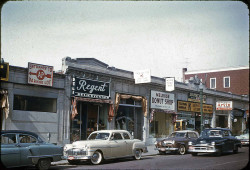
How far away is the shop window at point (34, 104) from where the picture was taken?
60.2 feet

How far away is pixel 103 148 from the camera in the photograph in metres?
14.8

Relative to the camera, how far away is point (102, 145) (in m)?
14.8

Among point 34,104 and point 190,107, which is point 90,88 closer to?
point 34,104

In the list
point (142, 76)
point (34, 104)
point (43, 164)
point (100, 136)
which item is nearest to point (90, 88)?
point (34, 104)

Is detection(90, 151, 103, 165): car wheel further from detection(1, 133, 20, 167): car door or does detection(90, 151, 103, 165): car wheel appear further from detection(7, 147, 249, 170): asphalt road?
detection(1, 133, 20, 167): car door

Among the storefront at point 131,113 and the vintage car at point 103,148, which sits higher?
the storefront at point 131,113

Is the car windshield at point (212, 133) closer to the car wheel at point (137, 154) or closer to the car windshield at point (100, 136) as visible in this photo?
the car wheel at point (137, 154)

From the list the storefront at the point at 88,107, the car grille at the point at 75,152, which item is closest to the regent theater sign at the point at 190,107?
the storefront at the point at 88,107

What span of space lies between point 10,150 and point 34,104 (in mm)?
8421

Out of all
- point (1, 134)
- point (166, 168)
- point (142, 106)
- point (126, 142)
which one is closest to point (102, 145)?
point (126, 142)

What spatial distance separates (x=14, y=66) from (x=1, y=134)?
7.43 meters

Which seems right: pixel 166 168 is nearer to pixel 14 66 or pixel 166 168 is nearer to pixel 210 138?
pixel 210 138

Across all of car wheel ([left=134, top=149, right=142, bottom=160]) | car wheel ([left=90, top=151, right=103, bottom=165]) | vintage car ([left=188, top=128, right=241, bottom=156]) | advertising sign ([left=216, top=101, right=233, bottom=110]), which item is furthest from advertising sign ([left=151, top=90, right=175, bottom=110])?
car wheel ([left=90, top=151, right=103, bottom=165])

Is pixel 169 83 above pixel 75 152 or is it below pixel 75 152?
above
